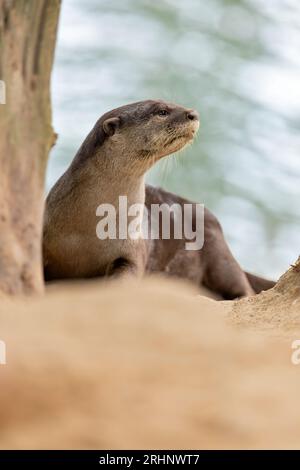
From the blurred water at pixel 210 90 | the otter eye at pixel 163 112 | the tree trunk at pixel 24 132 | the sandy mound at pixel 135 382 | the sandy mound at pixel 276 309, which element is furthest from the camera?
the blurred water at pixel 210 90

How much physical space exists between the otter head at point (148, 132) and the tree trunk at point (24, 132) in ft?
5.59

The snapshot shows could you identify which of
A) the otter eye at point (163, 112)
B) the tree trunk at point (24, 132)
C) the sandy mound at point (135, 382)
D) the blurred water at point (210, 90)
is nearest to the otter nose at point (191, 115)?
the otter eye at point (163, 112)

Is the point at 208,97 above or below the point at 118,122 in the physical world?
above

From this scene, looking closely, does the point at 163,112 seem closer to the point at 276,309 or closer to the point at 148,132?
the point at 148,132

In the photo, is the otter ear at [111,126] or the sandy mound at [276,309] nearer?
the sandy mound at [276,309]

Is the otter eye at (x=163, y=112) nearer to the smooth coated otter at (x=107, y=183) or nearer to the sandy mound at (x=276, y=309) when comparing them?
the smooth coated otter at (x=107, y=183)

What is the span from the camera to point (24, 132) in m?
3.44

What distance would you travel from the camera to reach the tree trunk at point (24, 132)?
327 centimetres

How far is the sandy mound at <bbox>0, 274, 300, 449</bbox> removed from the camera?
2.15 metres

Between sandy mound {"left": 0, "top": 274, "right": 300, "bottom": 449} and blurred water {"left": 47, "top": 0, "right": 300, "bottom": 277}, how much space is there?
30.8ft
